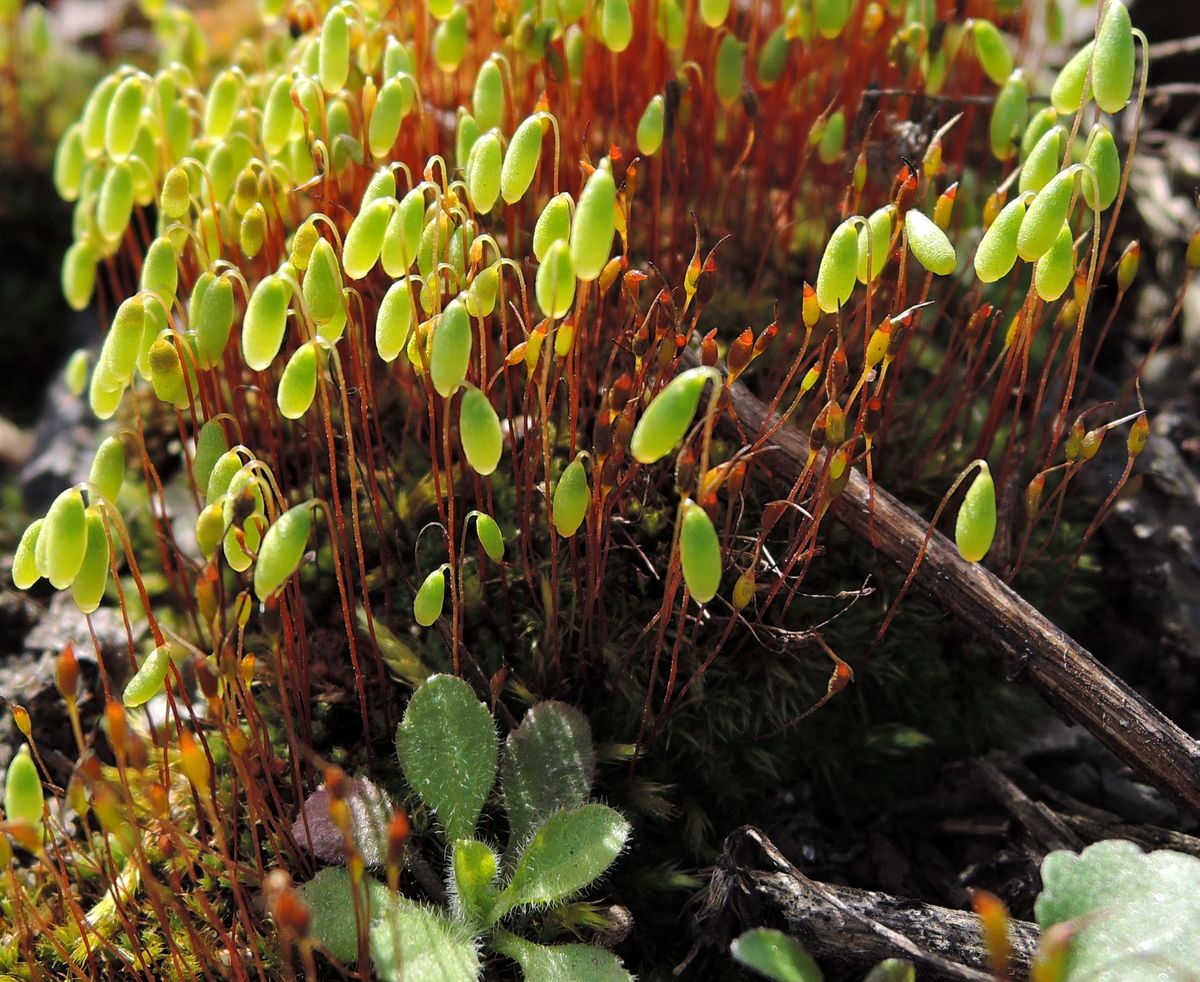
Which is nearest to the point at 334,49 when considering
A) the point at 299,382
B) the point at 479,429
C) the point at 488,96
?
the point at 488,96

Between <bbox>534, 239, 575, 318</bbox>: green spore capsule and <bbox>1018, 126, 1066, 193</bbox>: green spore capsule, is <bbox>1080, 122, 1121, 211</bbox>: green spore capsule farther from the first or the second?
<bbox>534, 239, 575, 318</bbox>: green spore capsule

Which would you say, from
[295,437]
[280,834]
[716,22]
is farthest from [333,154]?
[280,834]

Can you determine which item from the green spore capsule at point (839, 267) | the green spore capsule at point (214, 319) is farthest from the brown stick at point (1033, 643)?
the green spore capsule at point (214, 319)

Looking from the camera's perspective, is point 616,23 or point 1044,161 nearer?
point 1044,161

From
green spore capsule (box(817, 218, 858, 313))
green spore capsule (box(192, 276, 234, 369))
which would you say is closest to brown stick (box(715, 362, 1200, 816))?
green spore capsule (box(817, 218, 858, 313))

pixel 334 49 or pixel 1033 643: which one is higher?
pixel 334 49

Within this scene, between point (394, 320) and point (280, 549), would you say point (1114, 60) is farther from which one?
point (280, 549)
